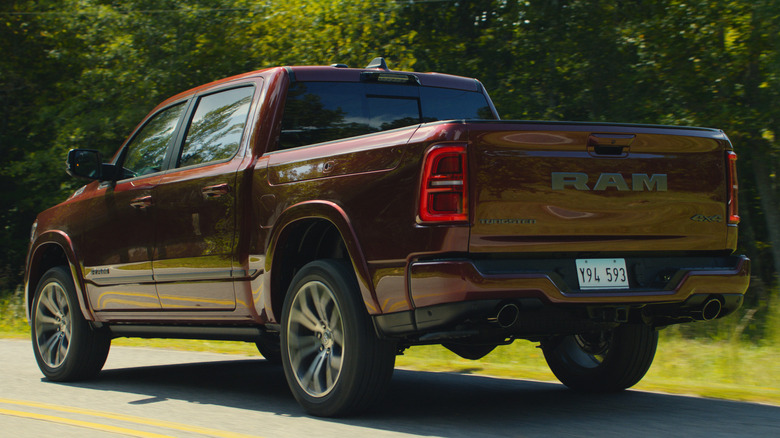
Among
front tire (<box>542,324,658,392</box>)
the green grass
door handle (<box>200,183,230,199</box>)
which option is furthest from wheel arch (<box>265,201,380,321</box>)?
the green grass

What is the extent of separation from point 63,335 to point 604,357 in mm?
4255

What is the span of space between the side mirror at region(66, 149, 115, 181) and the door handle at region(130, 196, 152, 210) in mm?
455

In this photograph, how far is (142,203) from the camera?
685cm

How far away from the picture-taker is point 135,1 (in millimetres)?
21984

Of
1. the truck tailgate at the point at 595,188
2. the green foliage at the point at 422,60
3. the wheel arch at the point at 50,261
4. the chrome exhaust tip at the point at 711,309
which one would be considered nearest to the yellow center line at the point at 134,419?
the wheel arch at the point at 50,261

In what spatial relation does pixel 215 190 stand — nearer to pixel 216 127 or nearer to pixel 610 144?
pixel 216 127

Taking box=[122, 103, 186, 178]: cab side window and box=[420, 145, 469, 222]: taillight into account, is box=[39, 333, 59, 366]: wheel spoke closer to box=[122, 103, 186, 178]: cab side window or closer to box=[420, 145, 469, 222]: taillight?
box=[122, 103, 186, 178]: cab side window

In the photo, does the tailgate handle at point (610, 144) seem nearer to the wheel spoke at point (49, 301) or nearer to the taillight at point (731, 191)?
the taillight at point (731, 191)

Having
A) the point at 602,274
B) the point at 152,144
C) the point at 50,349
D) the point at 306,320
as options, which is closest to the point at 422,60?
the point at 152,144

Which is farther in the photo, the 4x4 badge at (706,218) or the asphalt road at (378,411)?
the 4x4 badge at (706,218)

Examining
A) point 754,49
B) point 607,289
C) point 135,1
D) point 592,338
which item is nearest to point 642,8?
point 754,49

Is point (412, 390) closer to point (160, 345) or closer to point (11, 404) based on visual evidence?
point (11, 404)

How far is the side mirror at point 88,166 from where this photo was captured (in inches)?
284

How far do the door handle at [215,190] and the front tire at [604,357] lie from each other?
2.30 metres
